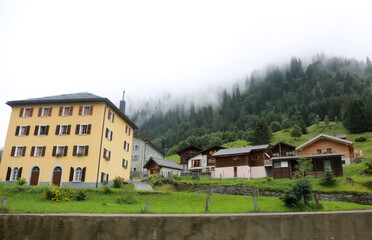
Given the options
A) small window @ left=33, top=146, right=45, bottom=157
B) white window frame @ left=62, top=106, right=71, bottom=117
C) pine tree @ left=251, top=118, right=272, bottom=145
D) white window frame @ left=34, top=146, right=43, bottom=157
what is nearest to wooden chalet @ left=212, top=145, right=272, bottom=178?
white window frame @ left=62, top=106, right=71, bottom=117

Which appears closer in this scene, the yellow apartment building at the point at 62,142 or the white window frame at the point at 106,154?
the yellow apartment building at the point at 62,142

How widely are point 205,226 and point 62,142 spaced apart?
37342mm

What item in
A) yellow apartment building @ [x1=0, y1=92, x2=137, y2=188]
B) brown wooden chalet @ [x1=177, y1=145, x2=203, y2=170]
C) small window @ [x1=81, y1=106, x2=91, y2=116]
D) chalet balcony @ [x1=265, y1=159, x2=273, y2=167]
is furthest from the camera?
brown wooden chalet @ [x1=177, y1=145, x2=203, y2=170]

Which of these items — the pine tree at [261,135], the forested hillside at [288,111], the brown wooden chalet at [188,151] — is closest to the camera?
the brown wooden chalet at [188,151]

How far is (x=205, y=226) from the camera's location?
3115 mm

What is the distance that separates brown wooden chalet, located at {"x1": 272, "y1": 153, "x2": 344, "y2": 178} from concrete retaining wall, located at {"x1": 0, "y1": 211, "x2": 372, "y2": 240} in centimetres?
3736

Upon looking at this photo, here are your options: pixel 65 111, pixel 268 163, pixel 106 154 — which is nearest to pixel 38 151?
pixel 65 111

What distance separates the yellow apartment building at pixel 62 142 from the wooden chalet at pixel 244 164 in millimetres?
19034

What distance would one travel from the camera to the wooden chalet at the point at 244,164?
152ft

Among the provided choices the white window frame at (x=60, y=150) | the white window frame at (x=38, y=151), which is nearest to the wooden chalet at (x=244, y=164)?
the white window frame at (x=60, y=150)

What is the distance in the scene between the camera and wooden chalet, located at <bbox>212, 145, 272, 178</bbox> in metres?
46.3

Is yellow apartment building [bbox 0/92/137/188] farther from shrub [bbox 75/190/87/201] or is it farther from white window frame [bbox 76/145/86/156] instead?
shrub [bbox 75/190/87/201]

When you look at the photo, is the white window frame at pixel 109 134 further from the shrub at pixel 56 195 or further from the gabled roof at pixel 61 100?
the shrub at pixel 56 195

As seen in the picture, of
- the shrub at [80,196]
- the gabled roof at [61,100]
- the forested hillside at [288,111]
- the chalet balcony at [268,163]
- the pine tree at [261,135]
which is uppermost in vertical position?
the forested hillside at [288,111]
